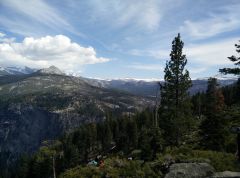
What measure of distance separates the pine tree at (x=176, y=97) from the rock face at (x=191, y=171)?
2544 centimetres

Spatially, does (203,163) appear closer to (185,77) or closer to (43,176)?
(185,77)

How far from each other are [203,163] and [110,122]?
126 meters

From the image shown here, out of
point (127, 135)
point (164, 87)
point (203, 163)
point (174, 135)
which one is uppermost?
point (164, 87)

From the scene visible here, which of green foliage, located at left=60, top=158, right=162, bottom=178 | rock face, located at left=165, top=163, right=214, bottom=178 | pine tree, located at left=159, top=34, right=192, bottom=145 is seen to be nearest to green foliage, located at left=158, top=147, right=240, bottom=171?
rock face, located at left=165, top=163, right=214, bottom=178

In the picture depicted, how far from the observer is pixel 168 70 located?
4531cm

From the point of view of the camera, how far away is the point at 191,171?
18156 millimetres

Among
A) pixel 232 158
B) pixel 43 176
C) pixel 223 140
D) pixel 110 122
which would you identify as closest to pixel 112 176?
pixel 232 158

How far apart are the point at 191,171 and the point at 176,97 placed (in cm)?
2823

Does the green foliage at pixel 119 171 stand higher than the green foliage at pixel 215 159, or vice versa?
the green foliage at pixel 215 159

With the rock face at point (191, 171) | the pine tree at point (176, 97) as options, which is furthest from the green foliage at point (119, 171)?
the pine tree at point (176, 97)

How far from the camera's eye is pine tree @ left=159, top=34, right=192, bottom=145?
147ft

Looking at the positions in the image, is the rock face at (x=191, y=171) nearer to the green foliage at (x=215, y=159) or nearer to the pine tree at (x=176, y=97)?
the green foliage at (x=215, y=159)

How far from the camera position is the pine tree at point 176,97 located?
44750 millimetres

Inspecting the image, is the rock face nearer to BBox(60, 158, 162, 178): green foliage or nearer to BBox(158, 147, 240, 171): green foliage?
BBox(158, 147, 240, 171): green foliage
